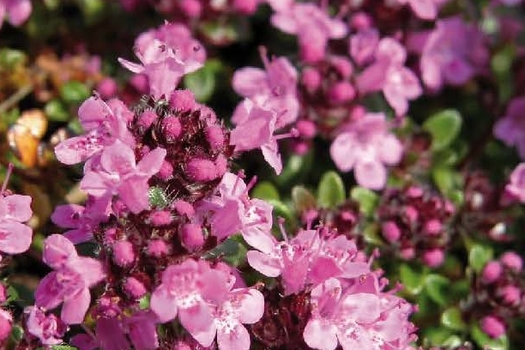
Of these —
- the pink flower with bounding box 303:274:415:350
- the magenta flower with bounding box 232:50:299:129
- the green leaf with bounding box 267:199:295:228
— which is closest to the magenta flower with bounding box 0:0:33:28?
the magenta flower with bounding box 232:50:299:129

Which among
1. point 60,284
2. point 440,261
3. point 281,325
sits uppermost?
point 60,284

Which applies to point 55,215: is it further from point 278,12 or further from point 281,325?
point 278,12

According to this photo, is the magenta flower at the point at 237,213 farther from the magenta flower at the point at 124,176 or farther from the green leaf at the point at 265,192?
the green leaf at the point at 265,192

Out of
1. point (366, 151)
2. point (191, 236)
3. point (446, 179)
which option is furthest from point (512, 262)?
point (191, 236)

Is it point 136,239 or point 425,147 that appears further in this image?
point 425,147

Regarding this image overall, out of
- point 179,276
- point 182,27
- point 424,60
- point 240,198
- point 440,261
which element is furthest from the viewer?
point 424,60

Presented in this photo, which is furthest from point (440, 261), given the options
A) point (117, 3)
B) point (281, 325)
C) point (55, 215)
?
point (117, 3)

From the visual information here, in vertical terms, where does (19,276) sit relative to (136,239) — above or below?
below

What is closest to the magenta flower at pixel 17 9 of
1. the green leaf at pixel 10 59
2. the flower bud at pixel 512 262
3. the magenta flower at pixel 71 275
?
the green leaf at pixel 10 59
